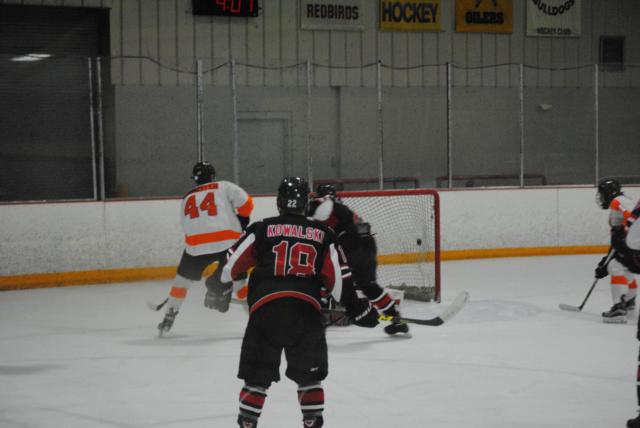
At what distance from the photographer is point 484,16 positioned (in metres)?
14.9

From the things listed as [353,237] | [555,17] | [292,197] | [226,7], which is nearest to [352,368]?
[353,237]

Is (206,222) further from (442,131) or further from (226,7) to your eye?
(442,131)

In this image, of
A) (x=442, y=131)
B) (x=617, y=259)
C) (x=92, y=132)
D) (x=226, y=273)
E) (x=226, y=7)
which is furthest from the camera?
(x=442, y=131)

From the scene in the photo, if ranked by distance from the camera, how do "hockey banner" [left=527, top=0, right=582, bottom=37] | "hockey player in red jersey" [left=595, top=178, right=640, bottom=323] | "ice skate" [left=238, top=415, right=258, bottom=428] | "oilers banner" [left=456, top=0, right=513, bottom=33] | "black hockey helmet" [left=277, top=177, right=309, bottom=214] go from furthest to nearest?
"hockey banner" [left=527, top=0, right=582, bottom=37], "oilers banner" [left=456, top=0, right=513, bottom=33], "hockey player in red jersey" [left=595, top=178, right=640, bottom=323], "black hockey helmet" [left=277, top=177, right=309, bottom=214], "ice skate" [left=238, top=415, right=258, bottom=428]

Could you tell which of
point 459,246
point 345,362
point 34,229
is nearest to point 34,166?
point 34,229

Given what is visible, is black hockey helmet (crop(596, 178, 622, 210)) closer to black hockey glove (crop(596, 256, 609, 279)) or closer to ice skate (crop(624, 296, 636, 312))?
black hockey glove (crop(596, 256, 609, 279))

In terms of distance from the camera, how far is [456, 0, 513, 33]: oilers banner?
14.8 metres

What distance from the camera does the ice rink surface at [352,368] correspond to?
4348mm

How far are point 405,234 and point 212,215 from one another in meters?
2.66

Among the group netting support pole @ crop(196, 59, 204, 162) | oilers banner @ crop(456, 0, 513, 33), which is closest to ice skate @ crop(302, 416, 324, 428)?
netting support pole @ crop(196, 59, 204, 162)

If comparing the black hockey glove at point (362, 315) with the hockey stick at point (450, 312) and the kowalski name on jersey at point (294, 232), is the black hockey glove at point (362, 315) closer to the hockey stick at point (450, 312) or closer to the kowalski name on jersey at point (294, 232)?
the kowalski name on jersey at point (294, 232)

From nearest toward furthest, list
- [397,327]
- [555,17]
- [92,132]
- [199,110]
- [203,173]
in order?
[397,327], [203,173], [92,132], [199,110], [555,17]

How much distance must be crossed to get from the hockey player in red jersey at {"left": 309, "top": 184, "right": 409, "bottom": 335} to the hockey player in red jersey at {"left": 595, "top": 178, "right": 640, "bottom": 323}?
1651mm

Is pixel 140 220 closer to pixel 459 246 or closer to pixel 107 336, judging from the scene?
pixel 107 336
